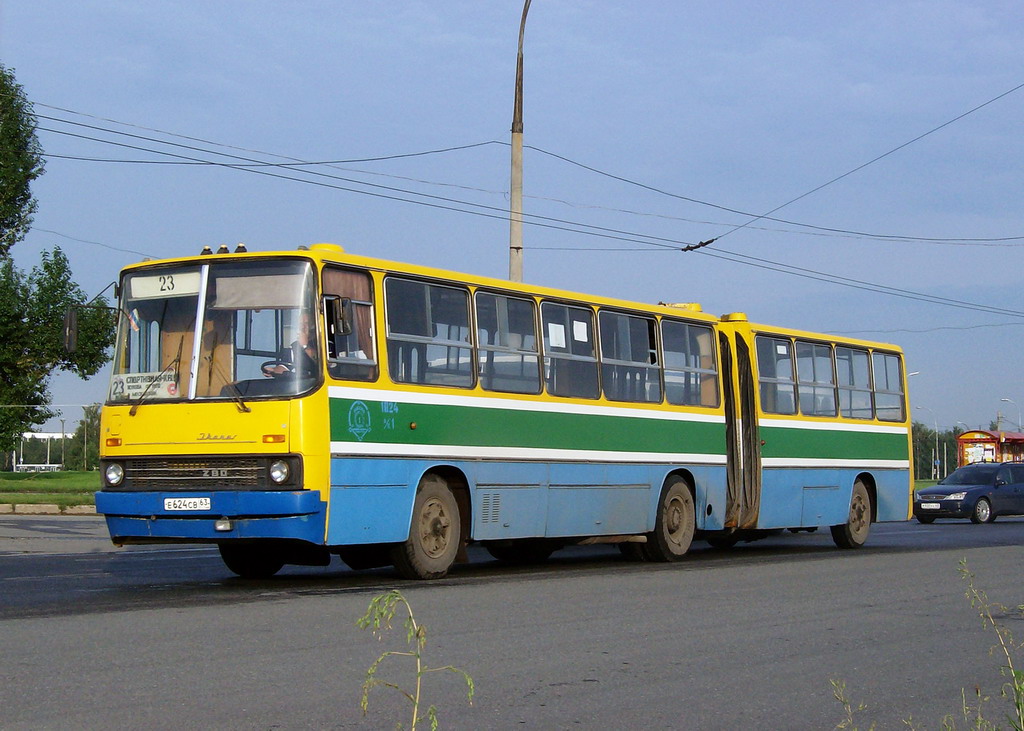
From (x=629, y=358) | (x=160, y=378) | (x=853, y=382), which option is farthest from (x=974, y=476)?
(x=160, y=378)

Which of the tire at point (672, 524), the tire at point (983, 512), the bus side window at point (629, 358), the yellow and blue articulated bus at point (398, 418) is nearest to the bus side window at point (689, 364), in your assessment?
the yellow and blue articulated bus at point (398, 418)

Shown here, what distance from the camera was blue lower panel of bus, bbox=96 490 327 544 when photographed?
12.2m

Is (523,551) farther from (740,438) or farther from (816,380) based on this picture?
(816,380)

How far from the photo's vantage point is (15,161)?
54.0 meters

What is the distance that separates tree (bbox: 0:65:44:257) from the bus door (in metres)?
40.7

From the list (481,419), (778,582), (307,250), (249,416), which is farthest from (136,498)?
(778,582)

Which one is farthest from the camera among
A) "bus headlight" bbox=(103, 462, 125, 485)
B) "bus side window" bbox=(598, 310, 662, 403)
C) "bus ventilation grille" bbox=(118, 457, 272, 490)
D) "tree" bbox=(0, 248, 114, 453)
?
"tree" bbox=(0, 248, 114, 453)

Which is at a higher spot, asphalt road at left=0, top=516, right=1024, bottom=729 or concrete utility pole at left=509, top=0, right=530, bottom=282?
concrete utility pole at left=509, top=0, right=530, bottom=282

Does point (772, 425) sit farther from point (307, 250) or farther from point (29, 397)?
point (29, 397)

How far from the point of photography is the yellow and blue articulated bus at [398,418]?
1252 cm

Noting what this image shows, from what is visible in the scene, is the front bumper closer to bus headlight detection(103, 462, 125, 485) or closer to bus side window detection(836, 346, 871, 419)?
bus side window detection(836, 346, 871, 419)

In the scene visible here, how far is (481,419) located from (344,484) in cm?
221

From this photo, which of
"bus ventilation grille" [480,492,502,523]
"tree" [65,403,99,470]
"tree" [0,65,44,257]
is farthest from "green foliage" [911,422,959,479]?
"bus ventilation grille" [480,492,502,523]

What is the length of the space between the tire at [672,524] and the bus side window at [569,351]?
79.0 inches
